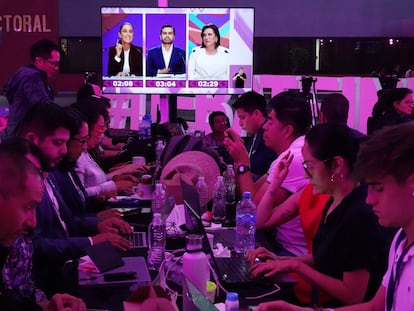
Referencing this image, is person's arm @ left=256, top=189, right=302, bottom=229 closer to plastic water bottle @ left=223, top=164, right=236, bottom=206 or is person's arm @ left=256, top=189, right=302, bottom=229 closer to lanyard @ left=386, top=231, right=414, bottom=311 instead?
plastic water bottle @ left=223, top=164, right=236, bottom=206

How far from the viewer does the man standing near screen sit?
645 centimetres

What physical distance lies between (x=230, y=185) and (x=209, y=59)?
3254mm

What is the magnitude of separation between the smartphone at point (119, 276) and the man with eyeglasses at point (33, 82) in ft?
11.1

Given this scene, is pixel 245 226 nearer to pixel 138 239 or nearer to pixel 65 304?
pixel 138 239

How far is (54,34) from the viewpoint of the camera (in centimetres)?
887

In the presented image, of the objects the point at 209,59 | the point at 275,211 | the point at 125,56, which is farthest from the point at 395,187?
the point at 125,56

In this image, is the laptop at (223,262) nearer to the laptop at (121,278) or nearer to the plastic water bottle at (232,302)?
the laptop at (121,278)

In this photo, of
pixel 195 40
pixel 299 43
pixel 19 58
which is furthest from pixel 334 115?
pixel 299 43

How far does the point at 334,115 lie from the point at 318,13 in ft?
23.9

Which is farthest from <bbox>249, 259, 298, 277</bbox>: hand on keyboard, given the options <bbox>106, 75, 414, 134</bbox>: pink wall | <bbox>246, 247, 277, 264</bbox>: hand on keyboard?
<bbox>106, 75, 414, 134</bbox>: pink wall

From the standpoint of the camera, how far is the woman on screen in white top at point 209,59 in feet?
21.2

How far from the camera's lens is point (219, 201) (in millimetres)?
3217

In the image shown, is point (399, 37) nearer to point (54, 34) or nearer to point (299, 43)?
point (299, 43)

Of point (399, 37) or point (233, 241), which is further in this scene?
point (399, 37)
